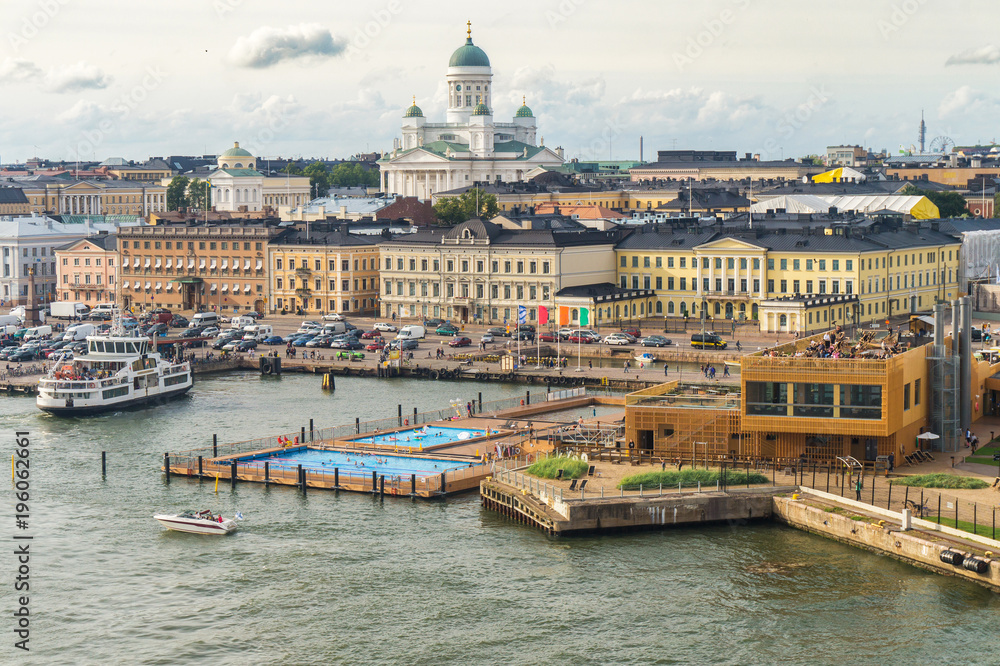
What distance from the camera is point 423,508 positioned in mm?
45281

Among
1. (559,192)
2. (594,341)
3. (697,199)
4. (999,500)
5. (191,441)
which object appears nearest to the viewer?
(999,500)

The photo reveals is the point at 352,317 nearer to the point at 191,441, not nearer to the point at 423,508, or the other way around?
the point at 191,441

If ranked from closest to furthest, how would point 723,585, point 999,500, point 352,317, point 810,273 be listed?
point 723,585 < point 999,500 < point 810,273 < point 352,317

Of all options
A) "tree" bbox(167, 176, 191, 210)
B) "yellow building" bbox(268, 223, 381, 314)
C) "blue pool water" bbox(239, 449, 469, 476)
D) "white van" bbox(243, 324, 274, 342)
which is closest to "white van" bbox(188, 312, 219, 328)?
"yellow building" bbox(268, 223, 381, 314)

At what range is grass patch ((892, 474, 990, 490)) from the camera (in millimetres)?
42375

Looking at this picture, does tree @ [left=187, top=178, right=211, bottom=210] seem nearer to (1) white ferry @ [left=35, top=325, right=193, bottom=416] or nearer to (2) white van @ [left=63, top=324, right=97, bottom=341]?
(2) white van @ [left=63, top=324, right=97, bottom=341]

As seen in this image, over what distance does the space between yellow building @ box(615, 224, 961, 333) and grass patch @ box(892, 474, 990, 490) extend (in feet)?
133

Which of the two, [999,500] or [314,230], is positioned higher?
[314,230]

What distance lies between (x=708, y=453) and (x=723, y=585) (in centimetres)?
873

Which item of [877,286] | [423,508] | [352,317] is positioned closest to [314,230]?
[352,317]

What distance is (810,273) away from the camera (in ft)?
290

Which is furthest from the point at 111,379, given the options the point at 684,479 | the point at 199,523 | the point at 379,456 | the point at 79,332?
the point at 684,479

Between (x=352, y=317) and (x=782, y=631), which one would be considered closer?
(x=782, y=631)

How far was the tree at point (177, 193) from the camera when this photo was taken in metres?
176
